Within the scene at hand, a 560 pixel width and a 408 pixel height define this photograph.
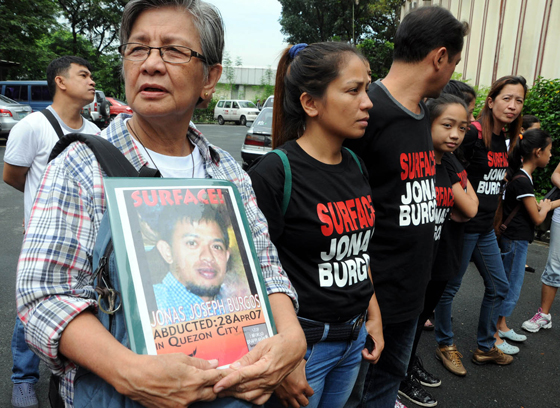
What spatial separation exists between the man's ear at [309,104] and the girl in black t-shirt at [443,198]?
1154mm

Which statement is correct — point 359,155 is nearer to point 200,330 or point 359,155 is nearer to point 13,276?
point 200,330

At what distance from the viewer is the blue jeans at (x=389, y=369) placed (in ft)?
6.94

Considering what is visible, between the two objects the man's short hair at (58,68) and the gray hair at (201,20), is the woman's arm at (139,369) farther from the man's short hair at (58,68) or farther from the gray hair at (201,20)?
the man's short hair at (58,68)

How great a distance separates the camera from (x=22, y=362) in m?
2.57

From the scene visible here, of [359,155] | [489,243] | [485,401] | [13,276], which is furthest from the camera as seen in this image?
[13,276]

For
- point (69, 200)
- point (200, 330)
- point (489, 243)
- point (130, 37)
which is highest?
point (130, 37)

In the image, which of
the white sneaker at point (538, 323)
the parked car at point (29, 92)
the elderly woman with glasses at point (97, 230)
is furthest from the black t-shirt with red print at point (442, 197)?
the parked car at point (29, 92)

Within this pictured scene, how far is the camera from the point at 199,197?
1.09 m

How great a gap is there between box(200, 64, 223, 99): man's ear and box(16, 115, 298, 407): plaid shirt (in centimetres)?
A: 50

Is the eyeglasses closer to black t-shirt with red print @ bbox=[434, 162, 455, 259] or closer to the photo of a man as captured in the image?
the photo of a man

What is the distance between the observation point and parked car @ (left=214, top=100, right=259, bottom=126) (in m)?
29.4

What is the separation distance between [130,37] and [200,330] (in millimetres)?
921

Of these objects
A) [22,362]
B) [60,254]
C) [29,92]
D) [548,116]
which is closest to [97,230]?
[60,254]

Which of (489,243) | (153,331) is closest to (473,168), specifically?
(489,243)
